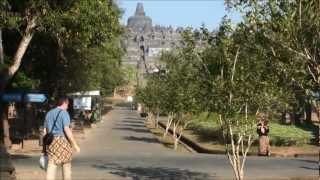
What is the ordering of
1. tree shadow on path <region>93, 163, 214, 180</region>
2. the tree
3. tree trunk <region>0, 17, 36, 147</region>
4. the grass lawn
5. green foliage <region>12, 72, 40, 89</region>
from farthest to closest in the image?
green foliage <region>12, 72, 40, 89</region> → the grass lawn → tree trunk <region>0, 17, 36, 147</region> → the tree → tree shadow on path <region>93, 163, 214, 180</region>

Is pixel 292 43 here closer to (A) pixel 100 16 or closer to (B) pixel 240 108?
(B) pixel 240 108

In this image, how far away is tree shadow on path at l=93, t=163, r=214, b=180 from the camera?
65.9 feet

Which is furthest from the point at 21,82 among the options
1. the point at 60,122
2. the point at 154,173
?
the point at 60,122

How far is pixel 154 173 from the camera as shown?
69.7ft

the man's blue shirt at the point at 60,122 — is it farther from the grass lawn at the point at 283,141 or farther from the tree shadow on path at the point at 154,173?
the grass lawn at the point at 283,141

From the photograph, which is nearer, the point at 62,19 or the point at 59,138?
the point at 59,138

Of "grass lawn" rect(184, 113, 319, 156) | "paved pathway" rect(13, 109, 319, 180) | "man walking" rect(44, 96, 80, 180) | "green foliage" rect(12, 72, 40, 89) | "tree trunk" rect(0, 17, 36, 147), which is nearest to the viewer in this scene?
"man walking" rect(44, 96, 80, 180)

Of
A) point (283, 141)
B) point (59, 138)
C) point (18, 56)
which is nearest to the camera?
point (59, 138)

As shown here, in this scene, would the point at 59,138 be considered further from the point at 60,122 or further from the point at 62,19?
the point at 62,19

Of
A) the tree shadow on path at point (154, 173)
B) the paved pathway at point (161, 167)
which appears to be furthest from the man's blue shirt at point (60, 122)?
the tree shadow on path at point (154, 173)

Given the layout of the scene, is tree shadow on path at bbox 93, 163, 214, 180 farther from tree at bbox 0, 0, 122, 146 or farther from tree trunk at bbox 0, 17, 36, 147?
tree trunk at bbox 0, 17, 36, 147

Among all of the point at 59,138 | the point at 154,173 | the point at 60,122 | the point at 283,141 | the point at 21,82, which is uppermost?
the point at 21,82

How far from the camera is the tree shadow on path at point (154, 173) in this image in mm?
20094

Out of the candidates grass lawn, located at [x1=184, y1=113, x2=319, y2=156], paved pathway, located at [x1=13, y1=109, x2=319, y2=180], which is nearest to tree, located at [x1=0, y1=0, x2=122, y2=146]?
paved pathway, located at [x1=13, y1=109, x2=319, y2=180]
